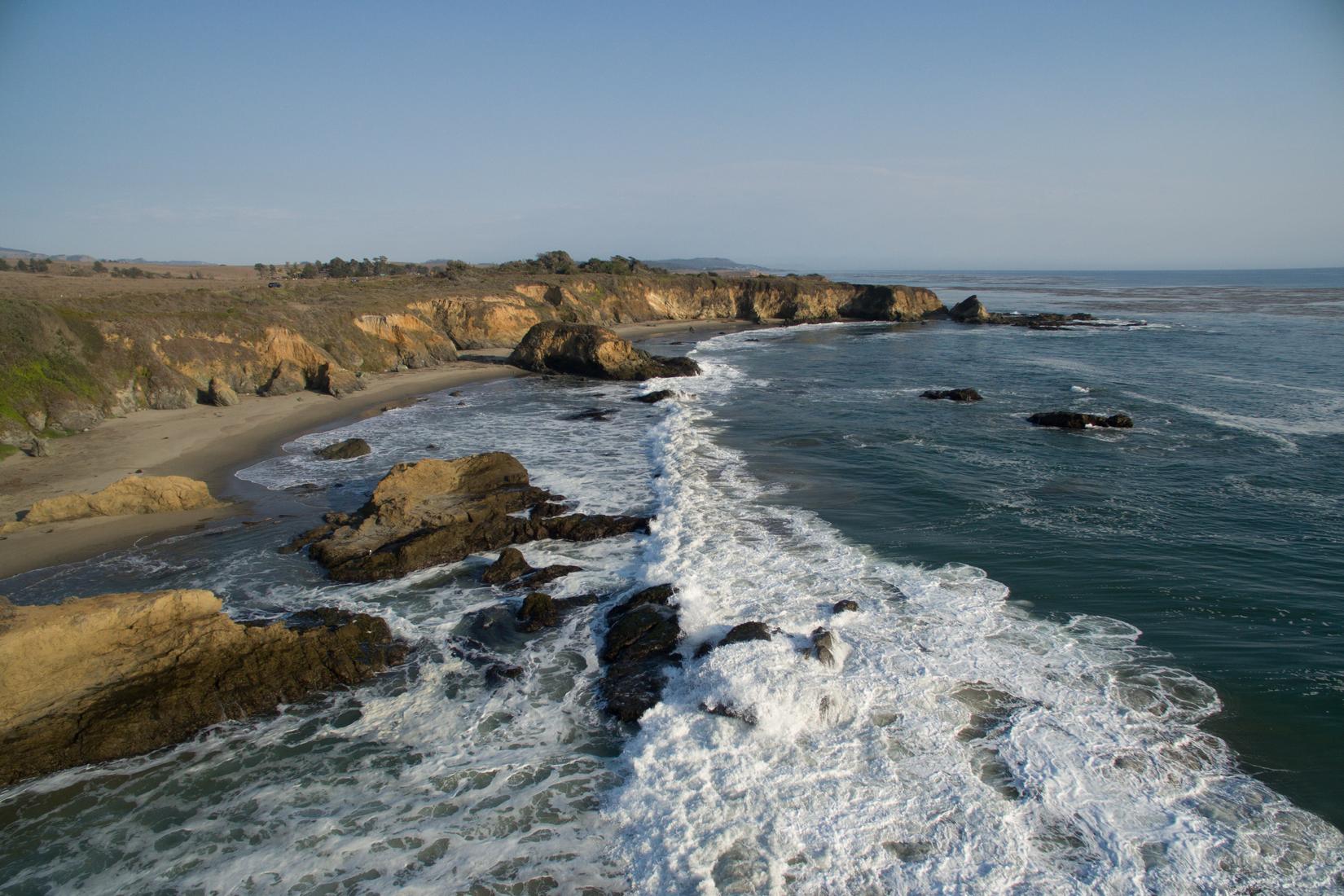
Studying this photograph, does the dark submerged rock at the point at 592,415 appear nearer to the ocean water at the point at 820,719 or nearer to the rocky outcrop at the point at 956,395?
the ocean water at the point at 820,719

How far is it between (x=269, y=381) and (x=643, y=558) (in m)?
24.8

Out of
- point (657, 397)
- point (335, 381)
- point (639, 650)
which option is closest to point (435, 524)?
point (639, 650)

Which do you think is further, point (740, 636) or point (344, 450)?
point (344, 450)

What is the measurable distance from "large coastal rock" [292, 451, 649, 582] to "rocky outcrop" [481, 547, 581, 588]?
1.20 m

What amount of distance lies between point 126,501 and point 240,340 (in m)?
17.3

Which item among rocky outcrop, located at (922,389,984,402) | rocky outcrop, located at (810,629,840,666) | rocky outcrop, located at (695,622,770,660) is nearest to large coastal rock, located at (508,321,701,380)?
rocky outcrop, located at (922,389,984,402)

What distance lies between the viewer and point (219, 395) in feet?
88.4

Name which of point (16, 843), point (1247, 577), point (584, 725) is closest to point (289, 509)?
point (16, 843)

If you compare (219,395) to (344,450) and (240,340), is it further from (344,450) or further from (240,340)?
(344,450)

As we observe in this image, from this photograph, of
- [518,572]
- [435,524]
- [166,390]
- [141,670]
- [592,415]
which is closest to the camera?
[141,670]

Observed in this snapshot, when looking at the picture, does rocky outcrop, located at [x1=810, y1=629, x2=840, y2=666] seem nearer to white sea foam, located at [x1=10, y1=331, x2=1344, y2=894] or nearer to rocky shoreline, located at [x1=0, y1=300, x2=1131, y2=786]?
rocky shoreline, located at [x1=0, y1=300, x2=1131, y2=786]

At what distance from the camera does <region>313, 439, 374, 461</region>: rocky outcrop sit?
20906 millimetres

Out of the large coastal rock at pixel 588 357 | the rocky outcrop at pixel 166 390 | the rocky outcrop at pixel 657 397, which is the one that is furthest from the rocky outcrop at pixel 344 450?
the large coastal rock at pixel 588 357

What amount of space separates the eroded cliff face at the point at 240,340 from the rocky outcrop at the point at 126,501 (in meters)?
6.70
